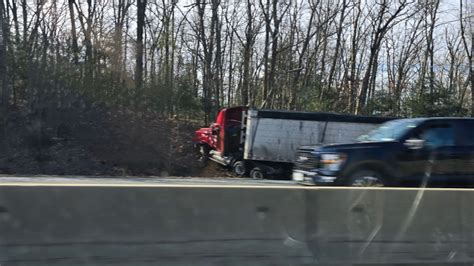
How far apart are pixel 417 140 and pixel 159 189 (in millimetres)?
7055

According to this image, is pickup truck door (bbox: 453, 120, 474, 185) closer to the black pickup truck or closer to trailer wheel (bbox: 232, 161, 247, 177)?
the black pickup truck

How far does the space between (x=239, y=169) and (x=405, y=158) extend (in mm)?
12163

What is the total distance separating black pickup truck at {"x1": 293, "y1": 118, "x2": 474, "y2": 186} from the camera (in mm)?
10906

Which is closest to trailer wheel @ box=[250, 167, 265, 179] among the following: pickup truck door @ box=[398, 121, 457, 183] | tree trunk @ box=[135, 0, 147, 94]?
pickup truck door @ box=[398, 121, 457, 183]

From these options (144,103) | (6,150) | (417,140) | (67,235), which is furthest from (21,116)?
(67,235)

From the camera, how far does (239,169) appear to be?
22672mm

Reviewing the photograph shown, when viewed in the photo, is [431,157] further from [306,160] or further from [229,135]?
[229,135]

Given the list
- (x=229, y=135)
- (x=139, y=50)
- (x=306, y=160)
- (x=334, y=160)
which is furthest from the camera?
(x=139, y=50)

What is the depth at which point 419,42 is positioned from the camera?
49.9 metres

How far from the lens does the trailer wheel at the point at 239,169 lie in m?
22.5

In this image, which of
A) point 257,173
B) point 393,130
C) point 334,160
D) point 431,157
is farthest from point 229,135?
point 431,157

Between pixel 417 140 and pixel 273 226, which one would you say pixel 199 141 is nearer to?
pixel 417 140

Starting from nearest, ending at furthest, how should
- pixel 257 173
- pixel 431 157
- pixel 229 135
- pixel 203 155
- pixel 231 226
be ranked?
pixel 231 226 → pixel 431 157 → pixel 257 173 → pixel 229 135 → pixel 203 155

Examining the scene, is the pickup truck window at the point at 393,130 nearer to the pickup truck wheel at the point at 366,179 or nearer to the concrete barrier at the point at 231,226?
the pickup truck wheel at the point at 366,179
